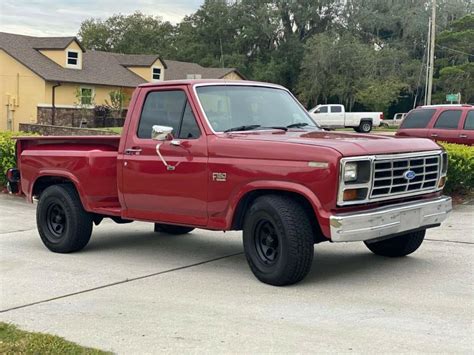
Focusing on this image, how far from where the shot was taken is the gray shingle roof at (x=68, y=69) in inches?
1638

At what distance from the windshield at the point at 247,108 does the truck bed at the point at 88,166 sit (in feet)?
4.43

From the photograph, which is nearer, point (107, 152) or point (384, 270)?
point (384, 270)

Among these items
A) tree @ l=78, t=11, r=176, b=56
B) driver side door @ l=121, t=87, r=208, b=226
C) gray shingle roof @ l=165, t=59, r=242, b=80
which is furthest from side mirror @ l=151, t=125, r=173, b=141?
tree @ l=78, t=11, r=176, b=56

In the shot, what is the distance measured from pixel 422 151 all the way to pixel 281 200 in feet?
4.91

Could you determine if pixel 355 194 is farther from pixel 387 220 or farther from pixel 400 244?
pixel 400 244

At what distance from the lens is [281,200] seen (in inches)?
237

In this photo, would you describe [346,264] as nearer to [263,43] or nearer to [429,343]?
[429,343]

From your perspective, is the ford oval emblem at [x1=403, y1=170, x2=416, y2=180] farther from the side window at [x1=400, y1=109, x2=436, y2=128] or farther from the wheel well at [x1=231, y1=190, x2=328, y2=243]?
the side window at [x1=400, y1=109, x2=436, y2=128]

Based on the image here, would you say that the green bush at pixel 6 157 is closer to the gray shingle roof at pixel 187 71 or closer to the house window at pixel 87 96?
the house window at pixel 87 96

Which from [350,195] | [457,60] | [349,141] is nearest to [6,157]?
[349,141]

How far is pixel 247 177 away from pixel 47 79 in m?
36.5

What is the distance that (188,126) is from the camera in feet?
22.7

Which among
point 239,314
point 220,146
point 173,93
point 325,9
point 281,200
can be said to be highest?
point 325,9

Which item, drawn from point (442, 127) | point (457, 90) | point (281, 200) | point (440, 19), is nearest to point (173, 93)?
point (281, 200)
